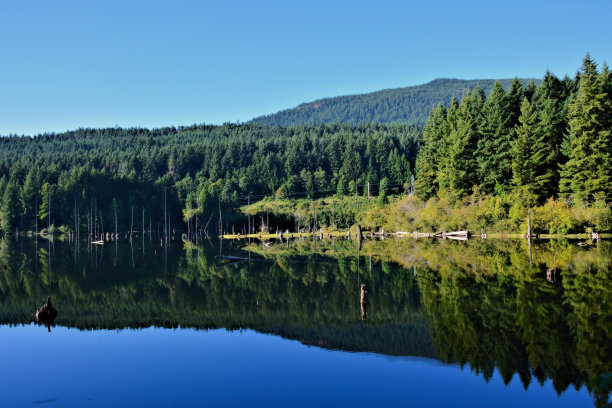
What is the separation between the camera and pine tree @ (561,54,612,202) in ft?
180

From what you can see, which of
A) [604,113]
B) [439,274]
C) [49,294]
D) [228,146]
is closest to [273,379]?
[439,274]

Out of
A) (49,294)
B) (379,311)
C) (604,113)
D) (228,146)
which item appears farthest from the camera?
(228,146)

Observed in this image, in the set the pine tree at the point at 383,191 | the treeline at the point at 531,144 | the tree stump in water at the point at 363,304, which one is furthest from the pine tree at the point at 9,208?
the tree stump in water at the point at 363,304

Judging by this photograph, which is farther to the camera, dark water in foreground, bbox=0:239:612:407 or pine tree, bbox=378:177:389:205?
pine tree, bbox=378:177:389:205

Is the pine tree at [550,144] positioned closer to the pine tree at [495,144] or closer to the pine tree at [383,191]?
the pine tree at [495,144]

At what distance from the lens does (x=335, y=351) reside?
17516 mm

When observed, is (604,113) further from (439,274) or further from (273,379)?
(273,379)

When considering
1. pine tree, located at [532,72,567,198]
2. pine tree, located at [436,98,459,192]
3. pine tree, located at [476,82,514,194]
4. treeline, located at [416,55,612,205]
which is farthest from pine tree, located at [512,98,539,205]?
pine tree, located at [436,98,459,192]

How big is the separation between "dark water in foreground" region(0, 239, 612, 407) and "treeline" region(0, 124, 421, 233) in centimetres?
9280

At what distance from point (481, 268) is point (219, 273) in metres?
18.4

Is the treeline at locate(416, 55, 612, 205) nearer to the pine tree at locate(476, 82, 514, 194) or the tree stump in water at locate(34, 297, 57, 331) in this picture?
the pine tree at locate(476, 82, 514, 194)

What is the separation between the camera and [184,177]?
173 meters

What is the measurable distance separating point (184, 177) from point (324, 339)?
159610 mm

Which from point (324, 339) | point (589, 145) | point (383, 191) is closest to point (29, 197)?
point (383, 191)
